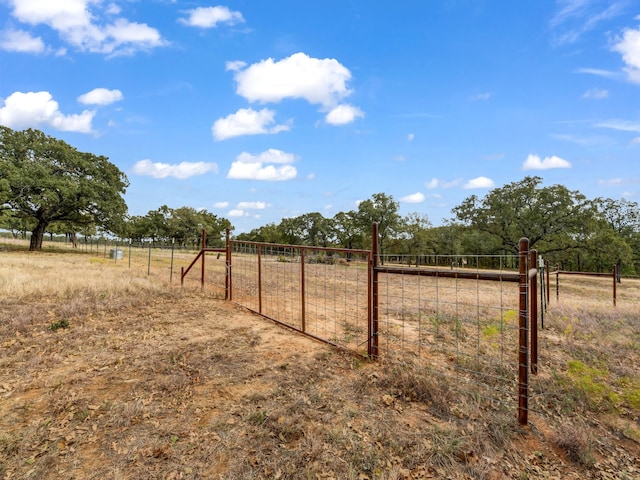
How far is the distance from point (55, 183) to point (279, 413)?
2541cm

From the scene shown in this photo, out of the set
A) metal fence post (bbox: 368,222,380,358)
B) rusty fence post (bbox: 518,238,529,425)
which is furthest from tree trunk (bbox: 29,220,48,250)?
rusty fence post (bbox: 518,238,529,425)

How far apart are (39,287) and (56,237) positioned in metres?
72.3

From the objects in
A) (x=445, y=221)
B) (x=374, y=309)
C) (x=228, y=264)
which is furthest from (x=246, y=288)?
(x=445, y=221)

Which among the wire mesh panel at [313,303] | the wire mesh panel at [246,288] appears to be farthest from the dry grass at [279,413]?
the wire mesh panel at [246,288]

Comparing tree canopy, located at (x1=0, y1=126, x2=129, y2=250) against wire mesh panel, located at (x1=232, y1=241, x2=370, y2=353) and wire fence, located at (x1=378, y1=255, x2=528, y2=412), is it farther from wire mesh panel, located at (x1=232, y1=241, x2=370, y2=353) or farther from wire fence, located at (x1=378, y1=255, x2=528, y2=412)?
wire fence, located at (x1=378, y1=255, x2=528, y2=412)

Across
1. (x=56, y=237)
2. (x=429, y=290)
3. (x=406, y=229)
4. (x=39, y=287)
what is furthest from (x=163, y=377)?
(x=56, y=237)

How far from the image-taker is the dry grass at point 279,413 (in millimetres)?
2537

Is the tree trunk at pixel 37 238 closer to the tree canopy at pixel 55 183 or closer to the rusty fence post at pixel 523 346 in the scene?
the tree canopy at pixel 55 183

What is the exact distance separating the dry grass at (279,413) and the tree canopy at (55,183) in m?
20.6

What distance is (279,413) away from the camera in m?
3.17

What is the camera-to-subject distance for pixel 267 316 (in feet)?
23.1

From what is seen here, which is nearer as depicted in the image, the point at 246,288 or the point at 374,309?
the point at 374,309

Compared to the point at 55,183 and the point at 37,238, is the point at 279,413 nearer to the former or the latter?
the point at 55,183

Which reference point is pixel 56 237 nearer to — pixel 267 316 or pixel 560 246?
pixel 267 316
